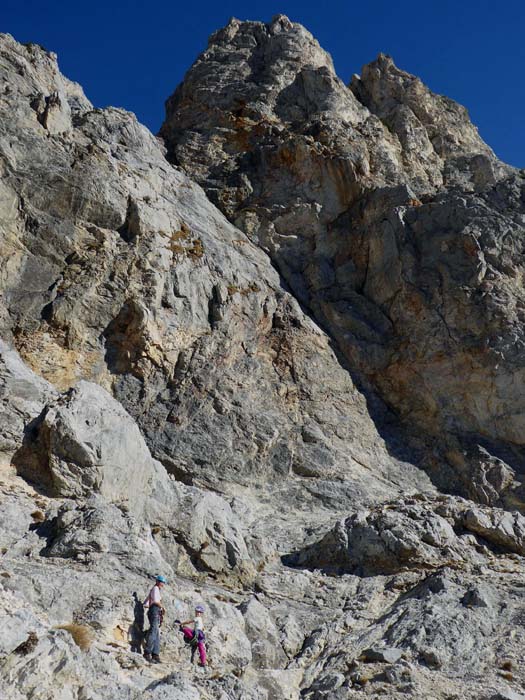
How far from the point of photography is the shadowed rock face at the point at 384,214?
112 feet

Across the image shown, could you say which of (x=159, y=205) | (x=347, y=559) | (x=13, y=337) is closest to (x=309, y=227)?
(x=159, y=205)

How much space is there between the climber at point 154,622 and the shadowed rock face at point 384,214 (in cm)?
1812

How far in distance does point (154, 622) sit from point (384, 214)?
28.9 meters

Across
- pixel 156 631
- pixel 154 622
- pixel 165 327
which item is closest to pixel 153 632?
pixel 156 631

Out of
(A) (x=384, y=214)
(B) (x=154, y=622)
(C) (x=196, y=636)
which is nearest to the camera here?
(B) (x=154, y=622)

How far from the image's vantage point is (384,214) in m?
39.8

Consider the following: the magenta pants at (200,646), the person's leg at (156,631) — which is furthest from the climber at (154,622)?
the magenta pants at (200,646)

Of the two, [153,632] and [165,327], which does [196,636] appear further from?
[165,327]

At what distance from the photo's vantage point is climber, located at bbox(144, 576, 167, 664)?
49.1 feet

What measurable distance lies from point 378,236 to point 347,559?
67.7 ft

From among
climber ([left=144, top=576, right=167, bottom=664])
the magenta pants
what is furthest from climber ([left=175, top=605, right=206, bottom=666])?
climber ([left=144, top=576, right=167, bottom=664])

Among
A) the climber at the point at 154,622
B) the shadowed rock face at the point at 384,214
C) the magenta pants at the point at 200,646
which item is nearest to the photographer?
the climber at the point at 154,622

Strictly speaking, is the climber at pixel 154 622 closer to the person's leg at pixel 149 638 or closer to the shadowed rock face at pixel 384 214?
the person's leg at pixel 149 638

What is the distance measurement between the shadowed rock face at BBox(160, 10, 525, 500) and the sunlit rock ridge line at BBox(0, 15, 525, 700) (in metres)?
0.14
